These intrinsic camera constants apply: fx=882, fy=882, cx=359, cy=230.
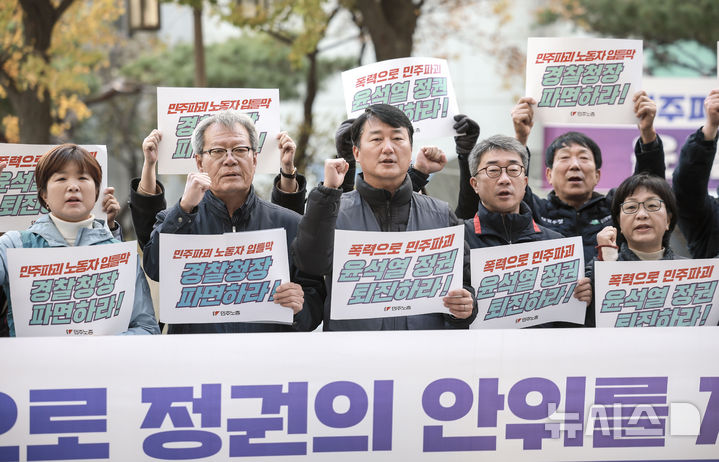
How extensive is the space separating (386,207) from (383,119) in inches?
14.3

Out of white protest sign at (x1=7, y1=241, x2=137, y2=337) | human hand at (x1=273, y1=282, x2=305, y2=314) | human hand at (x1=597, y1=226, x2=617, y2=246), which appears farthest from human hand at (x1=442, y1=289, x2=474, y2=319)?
white protest sign at (x1=7, y1=241, x2=137, y2=337)

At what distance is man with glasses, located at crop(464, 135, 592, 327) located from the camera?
3818mm

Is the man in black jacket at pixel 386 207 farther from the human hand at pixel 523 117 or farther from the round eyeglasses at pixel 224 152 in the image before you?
the human hand at pixel 523 117

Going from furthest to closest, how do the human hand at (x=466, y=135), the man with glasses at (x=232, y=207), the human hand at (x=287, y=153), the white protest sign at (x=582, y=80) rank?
the white protest sign at (x=582, y=80) → the human hand at (x=466, y=135) → the human hand at (x=287, y=153) → the man with glasses at (x=232, y=207)

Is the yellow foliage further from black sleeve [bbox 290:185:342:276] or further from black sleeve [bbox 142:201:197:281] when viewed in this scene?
black sleeve [bbox 290:185:342:276]

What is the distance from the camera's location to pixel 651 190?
381cm

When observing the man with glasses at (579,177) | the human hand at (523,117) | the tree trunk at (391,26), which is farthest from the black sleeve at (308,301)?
the tree trunk at (391,26)

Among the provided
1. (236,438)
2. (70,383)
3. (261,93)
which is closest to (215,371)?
(236,438)

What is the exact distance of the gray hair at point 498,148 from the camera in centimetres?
386

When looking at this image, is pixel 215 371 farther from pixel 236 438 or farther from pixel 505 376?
pixel 505 376

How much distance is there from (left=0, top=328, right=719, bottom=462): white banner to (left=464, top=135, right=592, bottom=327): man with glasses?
61cm

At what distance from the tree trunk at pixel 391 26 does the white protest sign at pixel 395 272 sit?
6392 millimetres

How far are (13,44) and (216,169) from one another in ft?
26.8

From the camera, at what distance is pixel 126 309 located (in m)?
3.38
